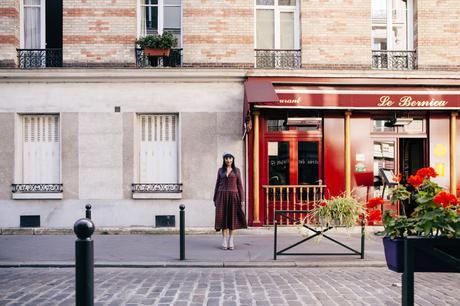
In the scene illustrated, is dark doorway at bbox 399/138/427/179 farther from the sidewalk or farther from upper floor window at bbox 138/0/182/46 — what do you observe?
upper floor window at bbox 138/0/182/46

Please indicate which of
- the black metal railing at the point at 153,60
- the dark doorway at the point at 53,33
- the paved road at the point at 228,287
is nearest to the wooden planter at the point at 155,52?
the black metal railing at the point at 153,60

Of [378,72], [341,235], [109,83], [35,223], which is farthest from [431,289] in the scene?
[35,223]

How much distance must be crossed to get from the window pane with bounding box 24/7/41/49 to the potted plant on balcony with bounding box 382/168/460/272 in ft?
36.7

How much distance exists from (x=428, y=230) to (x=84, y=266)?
2.73 m

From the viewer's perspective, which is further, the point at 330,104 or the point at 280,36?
the point at 280,36

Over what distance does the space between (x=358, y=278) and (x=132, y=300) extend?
11.2 ft

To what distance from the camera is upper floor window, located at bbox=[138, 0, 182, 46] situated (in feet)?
40.1

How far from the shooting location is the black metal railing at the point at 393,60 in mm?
12055

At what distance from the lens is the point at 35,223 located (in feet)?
38.2

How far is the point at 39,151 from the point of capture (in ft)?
39.2

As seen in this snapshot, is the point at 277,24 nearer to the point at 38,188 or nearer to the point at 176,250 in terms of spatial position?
the point at 176,250

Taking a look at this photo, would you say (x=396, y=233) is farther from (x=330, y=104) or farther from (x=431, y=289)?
(x=330, y=104)

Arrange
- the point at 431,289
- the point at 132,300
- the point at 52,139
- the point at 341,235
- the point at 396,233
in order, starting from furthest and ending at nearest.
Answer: the point at 52,139 → the point at 341,235 → the point at 431,289 → the point at 132,300 → the point at 396,233

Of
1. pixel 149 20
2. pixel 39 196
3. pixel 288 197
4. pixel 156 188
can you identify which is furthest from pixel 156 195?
pixel 149 20
